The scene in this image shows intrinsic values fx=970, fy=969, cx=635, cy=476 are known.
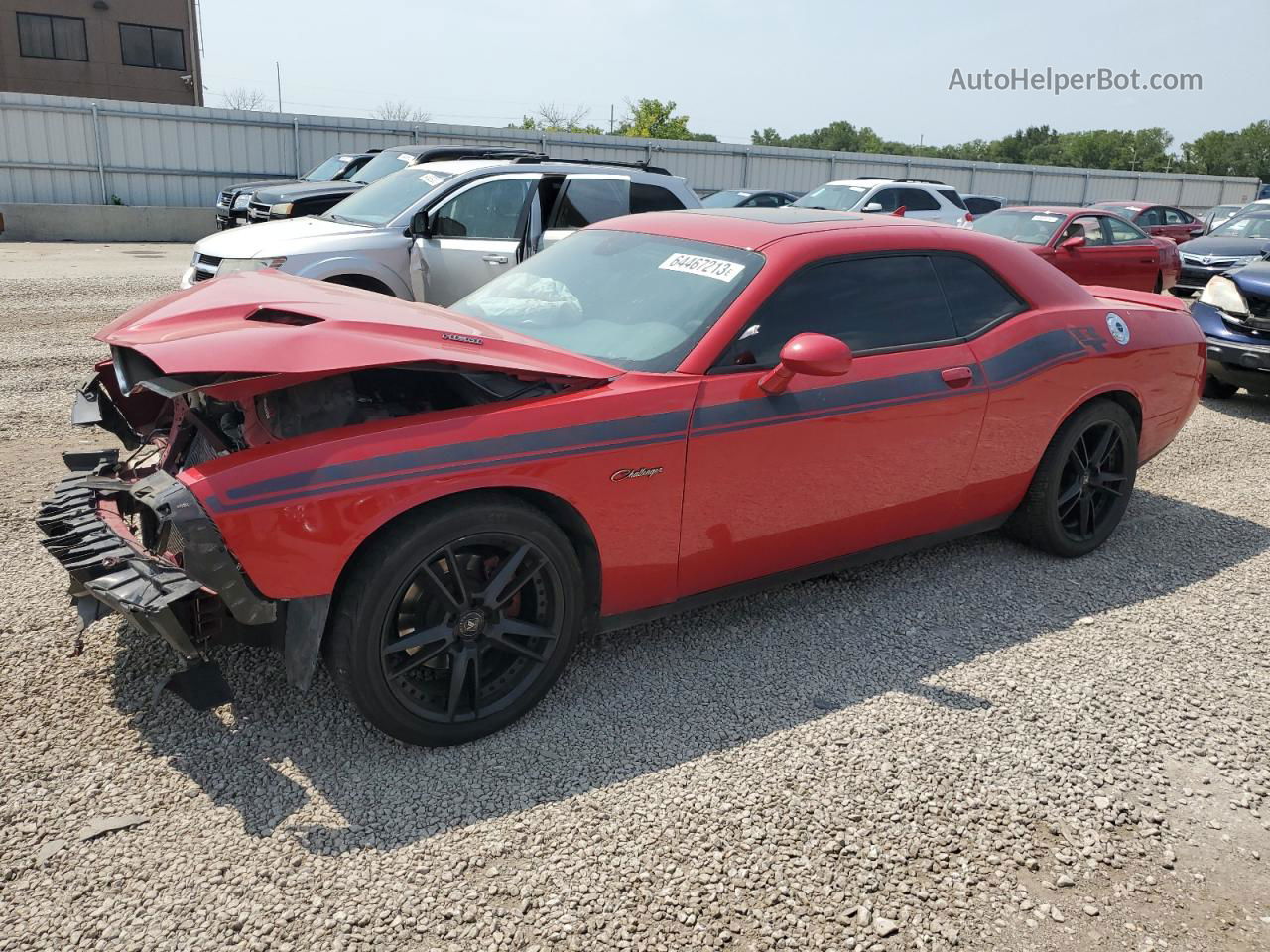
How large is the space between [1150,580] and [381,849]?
3.78m

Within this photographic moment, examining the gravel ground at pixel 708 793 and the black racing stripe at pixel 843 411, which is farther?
the black racing stripe at pixel 843 411

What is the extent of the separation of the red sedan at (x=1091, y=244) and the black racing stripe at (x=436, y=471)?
34.5ft

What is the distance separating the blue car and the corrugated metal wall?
47.6 ft

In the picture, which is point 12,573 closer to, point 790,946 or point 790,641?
point 790,641

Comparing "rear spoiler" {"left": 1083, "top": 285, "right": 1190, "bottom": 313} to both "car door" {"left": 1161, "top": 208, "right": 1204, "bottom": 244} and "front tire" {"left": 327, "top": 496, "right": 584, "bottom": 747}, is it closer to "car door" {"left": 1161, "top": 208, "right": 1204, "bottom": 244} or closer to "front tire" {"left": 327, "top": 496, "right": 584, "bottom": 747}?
"front tire" {"left": 327, "top": 496, "right": 584, "bottom": 747}

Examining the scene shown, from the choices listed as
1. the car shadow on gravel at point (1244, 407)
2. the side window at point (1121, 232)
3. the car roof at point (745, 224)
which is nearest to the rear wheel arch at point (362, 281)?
the car roof at point (745, 224)

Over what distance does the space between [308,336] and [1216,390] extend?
27.8ft

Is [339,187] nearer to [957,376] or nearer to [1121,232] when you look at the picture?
[1121,232]

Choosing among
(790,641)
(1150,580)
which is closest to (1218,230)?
(1150,580)

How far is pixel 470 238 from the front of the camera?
8078 mm

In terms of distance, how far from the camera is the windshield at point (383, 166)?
12344 mm

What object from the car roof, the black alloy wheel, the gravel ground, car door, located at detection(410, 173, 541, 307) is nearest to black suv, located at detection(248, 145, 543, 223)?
car door, located at detection(410, 173, 541, 307)

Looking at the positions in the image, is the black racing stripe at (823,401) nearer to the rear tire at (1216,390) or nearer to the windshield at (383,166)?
the rear tire at (1216,390)

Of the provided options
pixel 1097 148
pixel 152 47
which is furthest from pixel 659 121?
pixel 1097 148
